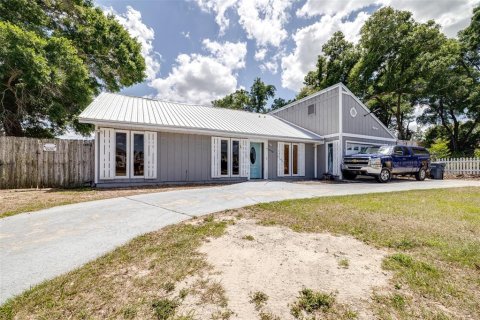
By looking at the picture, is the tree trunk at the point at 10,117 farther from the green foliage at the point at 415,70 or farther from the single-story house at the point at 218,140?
the green foliage at the point at 415,70

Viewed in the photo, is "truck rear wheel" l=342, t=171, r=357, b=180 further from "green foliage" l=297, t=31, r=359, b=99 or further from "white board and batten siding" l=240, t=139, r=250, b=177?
"green foliage" l=297, t=31, r=359, b=99

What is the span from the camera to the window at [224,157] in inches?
450

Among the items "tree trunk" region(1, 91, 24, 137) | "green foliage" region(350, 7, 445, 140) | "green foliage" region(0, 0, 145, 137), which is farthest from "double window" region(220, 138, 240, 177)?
"green foliage" region(350, 7, 445, 140)

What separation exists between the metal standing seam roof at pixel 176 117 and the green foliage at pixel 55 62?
1982mm

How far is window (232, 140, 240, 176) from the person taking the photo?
1176 centimetres

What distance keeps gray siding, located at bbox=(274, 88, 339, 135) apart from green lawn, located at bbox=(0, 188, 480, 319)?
10218mm

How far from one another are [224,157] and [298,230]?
8122mm

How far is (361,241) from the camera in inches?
126

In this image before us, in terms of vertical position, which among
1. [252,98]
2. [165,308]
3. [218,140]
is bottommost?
[165,308]

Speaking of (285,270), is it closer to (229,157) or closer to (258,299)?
(258,299)

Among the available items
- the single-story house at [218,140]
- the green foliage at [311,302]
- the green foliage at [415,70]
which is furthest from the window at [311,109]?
the green foliage at [311,302]

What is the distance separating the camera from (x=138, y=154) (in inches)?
378

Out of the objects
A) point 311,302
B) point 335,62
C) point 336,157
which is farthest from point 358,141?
point 335,62

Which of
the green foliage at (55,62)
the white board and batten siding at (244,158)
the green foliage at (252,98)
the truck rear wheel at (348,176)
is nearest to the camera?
the green foliage at (55,62)
